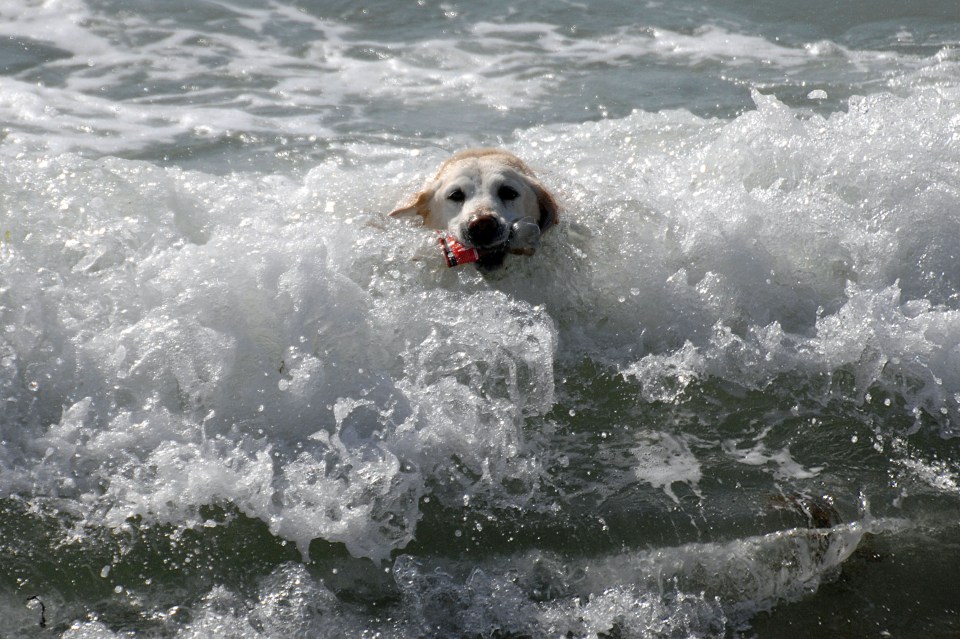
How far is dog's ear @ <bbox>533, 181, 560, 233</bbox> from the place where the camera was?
17.9 feet

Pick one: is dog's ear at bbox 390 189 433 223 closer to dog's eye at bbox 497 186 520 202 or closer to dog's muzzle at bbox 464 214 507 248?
dog's eye at bbox 497 186 520 202

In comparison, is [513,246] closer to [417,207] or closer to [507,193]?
[507,193]

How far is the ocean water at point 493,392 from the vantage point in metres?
3.16

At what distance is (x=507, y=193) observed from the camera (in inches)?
211

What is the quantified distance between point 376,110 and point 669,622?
6072mm

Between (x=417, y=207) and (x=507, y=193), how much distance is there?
550 mm

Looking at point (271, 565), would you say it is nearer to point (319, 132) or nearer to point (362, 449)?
point (362, 449)

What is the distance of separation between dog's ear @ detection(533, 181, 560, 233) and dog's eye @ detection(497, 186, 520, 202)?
0.50ft

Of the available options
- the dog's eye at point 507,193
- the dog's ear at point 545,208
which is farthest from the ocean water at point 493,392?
the dog's eye at point 507,193

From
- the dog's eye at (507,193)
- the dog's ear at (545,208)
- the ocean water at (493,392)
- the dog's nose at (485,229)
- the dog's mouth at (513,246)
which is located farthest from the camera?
the dog's ear at (545,208)

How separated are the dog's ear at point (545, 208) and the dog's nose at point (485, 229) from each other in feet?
1.97

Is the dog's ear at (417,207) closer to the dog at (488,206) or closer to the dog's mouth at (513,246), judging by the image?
the dog at (488,206)

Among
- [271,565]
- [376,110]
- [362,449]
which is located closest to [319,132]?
[376,110]

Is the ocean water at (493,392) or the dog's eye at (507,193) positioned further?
the dog's eye at (507,193)
